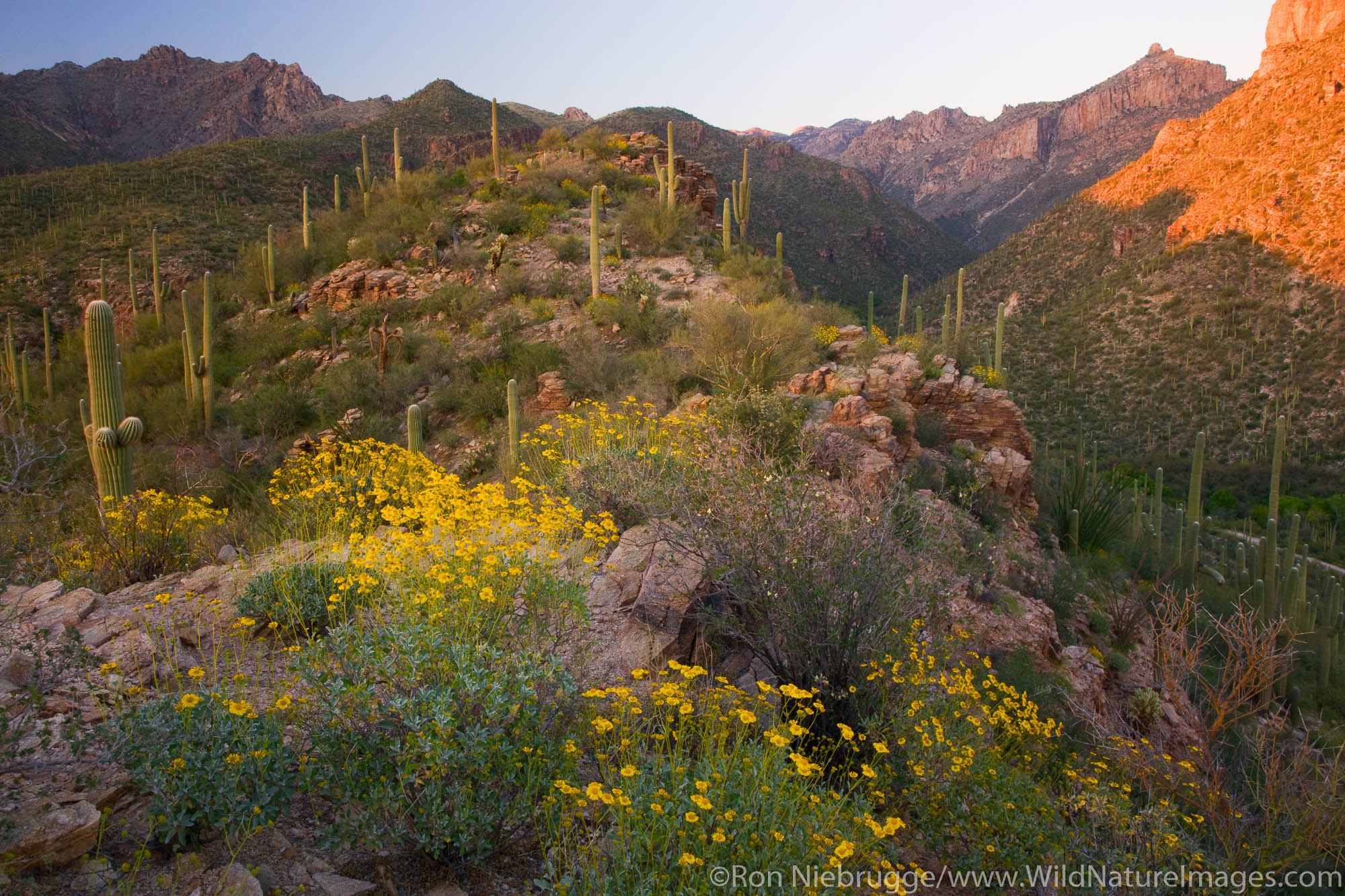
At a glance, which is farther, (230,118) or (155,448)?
(230,118)

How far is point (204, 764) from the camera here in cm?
222

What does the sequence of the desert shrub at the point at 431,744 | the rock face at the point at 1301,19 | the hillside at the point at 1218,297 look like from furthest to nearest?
the rock face at the point at 1301,19 < the hillside at the point at 1218,297 < the desert shrub at the point at 431,744

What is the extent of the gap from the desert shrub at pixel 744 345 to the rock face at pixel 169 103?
195ft

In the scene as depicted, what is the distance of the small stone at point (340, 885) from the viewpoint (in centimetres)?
218

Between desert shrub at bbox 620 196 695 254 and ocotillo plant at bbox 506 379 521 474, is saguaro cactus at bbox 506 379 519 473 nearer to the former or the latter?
ocotillo plant at bbox 506 379 521 474

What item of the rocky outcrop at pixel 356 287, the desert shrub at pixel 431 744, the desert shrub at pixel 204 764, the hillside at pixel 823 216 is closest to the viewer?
the desert shrub at pixel 204 764

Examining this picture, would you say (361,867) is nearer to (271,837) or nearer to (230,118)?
(271,837)

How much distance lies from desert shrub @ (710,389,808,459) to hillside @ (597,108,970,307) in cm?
3986

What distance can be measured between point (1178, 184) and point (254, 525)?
45982mm

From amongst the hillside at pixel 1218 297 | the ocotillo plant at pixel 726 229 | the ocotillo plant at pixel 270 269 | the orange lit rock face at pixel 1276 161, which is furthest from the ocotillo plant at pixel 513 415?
the orange lit rock face at pixel 1276 161

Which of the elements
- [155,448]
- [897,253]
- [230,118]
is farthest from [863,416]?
[230,118]

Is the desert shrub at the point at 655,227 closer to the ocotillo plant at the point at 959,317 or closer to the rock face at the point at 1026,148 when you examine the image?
the ocotillo plant at the point at 959,317

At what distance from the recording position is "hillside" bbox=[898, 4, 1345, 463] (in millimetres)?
27609

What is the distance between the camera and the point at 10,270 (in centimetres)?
2614
